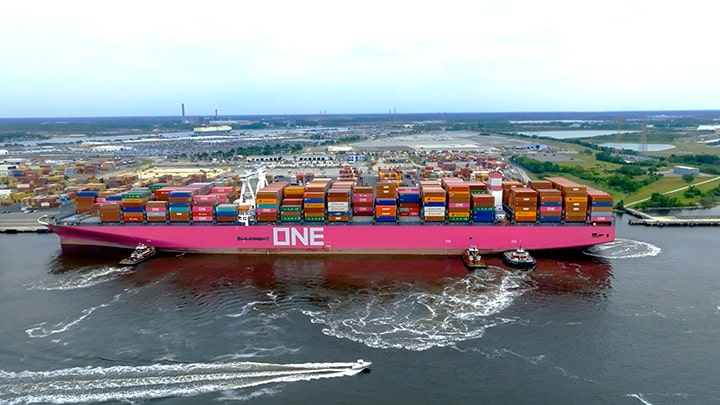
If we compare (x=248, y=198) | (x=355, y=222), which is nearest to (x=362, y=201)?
(x=355, y=222)

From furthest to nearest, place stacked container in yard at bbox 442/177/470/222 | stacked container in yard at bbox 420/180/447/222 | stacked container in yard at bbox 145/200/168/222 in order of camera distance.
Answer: stacked container in yard at bbox 145/200/168/222 → stacked container in yard at bbox 420/180/447/222 → stacked container in yard at bbox 442/177/470/222

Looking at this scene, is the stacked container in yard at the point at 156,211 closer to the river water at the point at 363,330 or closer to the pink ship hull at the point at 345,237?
the pink ship hull at the point at 345,237

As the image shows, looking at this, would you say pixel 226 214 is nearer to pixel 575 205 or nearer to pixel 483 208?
pixel 483 208

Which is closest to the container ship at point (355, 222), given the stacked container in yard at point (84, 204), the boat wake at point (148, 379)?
the stacked container in yard at point (84, 204)

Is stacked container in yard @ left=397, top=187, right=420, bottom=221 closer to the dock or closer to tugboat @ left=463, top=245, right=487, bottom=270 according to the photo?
tugboat @ left=463, top=245, right=487, bottom=270

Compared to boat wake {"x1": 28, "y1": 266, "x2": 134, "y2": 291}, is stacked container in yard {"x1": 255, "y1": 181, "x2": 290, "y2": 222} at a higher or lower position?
higher

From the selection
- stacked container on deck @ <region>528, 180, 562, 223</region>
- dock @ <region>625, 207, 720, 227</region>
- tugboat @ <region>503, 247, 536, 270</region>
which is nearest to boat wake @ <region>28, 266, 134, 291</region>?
tugboat @ <region>503, 247, 536, 270</region>

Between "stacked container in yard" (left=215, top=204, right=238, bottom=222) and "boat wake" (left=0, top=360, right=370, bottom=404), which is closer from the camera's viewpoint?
"boat wake" (left=0, top=360, right=370, bottom=404)

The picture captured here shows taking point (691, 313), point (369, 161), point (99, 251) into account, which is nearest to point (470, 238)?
point (691, 313)
